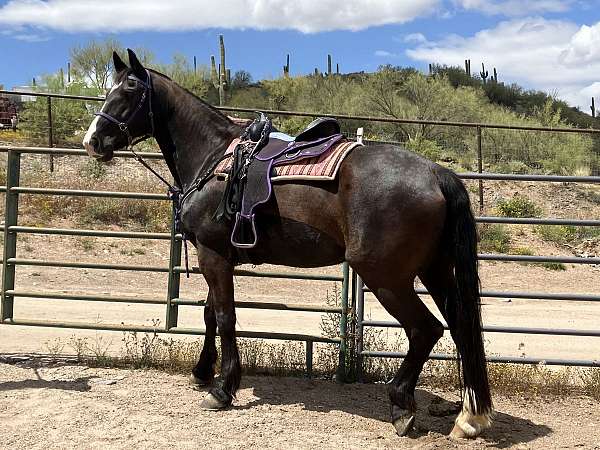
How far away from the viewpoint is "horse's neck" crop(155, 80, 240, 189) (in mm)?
5617

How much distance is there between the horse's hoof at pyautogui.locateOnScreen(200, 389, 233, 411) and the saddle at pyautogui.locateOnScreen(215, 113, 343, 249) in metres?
1.13

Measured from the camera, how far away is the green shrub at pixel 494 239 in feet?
52.7

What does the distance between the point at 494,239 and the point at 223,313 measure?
12207 mm

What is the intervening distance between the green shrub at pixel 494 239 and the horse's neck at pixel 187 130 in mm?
11485

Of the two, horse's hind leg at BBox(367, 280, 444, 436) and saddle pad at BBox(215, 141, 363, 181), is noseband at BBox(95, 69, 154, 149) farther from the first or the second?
horse's hind leg at BBox(367, 280, 444, 436)

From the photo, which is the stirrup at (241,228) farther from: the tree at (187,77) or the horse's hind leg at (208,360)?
the tree at (187,77)

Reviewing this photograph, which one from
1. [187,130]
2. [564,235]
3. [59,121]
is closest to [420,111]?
[564,235]

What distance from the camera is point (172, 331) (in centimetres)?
635

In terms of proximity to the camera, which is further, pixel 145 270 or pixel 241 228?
pixel 145 270

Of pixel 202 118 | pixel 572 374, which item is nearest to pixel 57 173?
pixel 202 118

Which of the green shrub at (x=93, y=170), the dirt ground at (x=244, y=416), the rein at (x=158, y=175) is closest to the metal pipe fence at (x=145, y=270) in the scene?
the dirt ground at (x=244, y=416)

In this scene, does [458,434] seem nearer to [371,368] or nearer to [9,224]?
[371,368]

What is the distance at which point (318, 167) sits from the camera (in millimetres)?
4883

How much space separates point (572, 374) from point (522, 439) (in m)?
2.08
